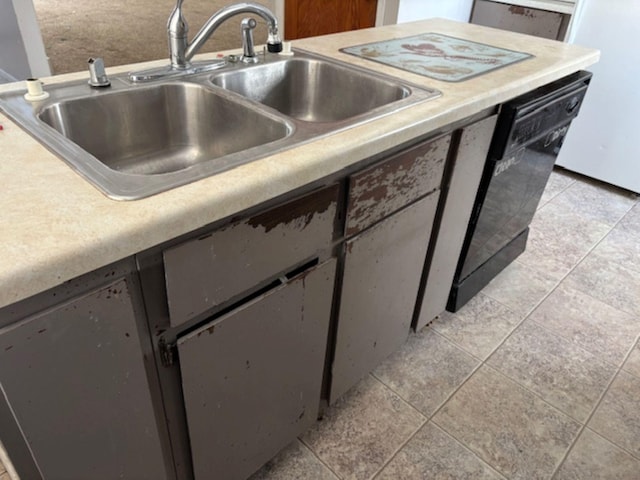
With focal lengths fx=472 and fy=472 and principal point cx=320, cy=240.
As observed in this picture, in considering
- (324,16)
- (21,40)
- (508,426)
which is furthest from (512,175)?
(21,40)

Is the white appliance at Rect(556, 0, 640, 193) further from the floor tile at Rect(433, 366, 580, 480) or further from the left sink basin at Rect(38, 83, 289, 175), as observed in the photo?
the left sink basin at Rect(38, 83, 289, 175)

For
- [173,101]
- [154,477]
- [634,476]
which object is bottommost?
[634,476]

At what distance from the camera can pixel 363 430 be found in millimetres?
1479

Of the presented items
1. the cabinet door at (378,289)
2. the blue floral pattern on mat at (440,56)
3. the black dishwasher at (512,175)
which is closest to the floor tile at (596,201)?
the black dishwasher at (512,175)

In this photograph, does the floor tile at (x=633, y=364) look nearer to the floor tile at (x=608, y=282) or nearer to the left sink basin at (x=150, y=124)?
the floor tile at (x=608, y=282)

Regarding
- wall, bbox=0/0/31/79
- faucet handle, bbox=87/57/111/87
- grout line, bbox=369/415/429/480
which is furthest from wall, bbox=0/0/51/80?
grout line, bbox=369/415/429/480

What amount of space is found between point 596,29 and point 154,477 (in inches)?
116

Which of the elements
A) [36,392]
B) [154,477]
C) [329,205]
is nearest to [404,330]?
[329,205]

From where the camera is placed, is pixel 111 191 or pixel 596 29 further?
pixel 596 29

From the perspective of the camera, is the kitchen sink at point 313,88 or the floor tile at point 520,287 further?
the floor tile at point 520,287

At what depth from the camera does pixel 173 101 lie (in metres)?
1.20

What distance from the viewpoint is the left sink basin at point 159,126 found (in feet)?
3.46

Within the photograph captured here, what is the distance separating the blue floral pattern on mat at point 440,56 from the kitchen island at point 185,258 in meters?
0.10

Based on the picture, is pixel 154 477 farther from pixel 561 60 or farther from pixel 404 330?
pixel 561 60
